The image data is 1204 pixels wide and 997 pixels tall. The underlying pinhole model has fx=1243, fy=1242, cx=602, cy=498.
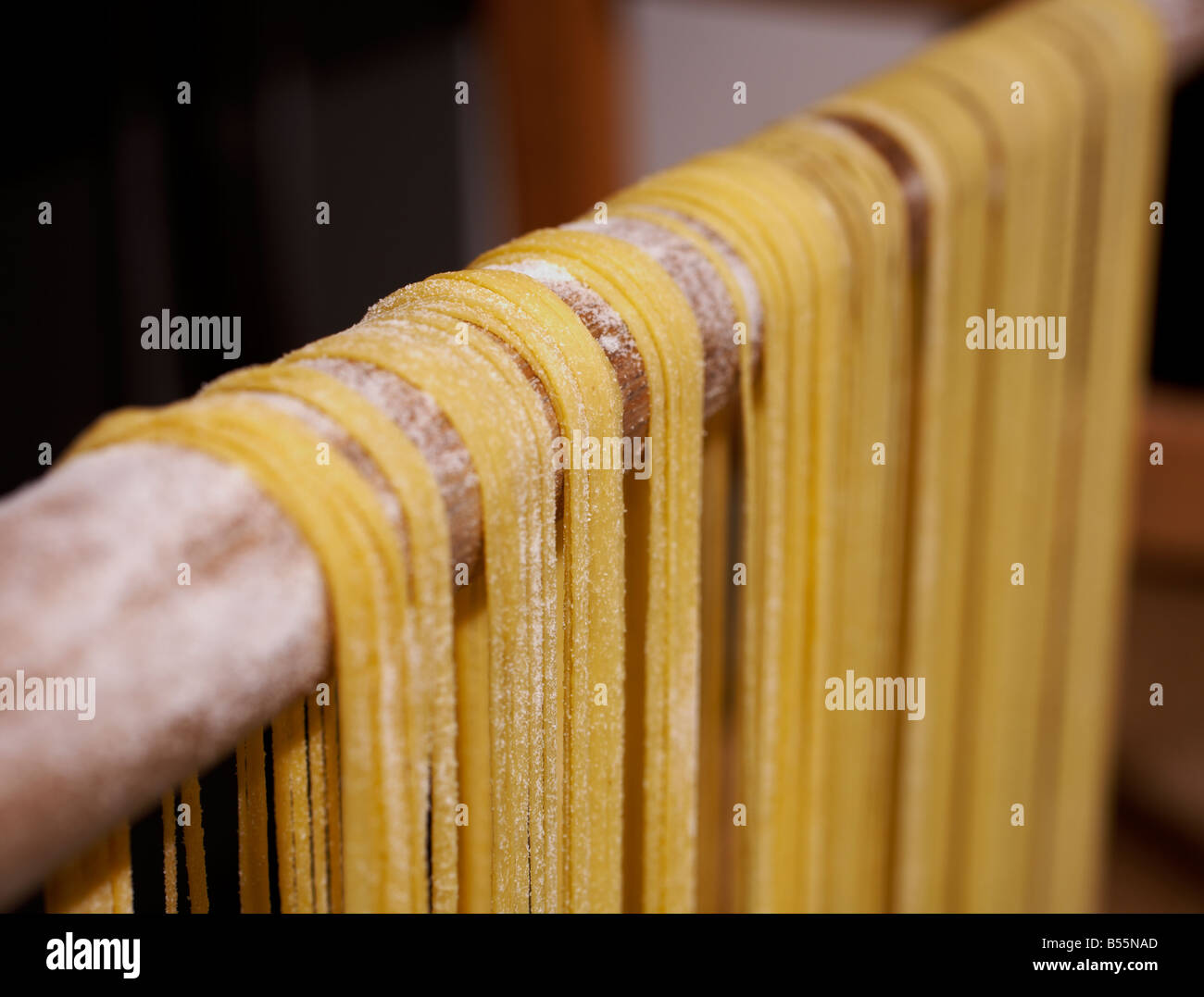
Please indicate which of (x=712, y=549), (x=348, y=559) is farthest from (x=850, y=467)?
(x=348, y=559)

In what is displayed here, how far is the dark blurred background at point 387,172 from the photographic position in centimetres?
154

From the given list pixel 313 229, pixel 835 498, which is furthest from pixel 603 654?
pixel 313 229

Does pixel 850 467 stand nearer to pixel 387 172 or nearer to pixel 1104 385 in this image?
pixel 1104 385

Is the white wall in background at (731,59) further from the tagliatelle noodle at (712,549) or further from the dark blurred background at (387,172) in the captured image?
the tagliatelle noodle at (712,549)

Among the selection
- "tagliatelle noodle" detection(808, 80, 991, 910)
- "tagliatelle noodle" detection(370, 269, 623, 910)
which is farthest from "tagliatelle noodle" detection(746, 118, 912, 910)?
"tagliatelle noodle" detection(370, 269, 623, 910)

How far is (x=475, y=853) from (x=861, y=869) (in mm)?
400

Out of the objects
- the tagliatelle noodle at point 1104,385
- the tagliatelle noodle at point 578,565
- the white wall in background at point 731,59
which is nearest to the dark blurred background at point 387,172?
the white wall in background at point 731,59

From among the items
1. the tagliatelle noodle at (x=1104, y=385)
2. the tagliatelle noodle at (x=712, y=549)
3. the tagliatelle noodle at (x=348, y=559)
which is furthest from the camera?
the tagliatelle noodle at (x=1104, y=385)

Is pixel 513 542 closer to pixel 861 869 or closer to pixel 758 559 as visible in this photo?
pixel 758 559

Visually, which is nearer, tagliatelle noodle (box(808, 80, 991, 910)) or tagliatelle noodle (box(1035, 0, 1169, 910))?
tagliatelle noodle (box(808, 80, 991, 910))

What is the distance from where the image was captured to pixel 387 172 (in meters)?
2.06

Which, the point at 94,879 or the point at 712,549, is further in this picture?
the point at 712,549

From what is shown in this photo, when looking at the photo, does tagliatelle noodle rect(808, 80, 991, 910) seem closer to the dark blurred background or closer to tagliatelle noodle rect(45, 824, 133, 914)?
tagliatelle noodle rect(45, 824, 133, 914)

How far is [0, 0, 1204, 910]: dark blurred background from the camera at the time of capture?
5.05 feet
